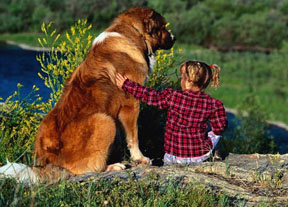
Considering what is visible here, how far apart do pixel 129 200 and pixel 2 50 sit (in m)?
18.6

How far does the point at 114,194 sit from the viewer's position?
159 inches

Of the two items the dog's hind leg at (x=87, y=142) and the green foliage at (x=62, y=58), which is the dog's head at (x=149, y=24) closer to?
the green foliage at (x=62, y=58)

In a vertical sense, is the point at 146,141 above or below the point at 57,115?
below

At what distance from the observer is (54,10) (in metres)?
28.3

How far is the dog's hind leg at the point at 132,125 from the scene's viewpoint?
16.4 ft

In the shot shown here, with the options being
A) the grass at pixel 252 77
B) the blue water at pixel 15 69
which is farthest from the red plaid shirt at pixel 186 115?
the grass at pixel 252 77

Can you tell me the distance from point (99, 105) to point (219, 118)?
120 centimetres

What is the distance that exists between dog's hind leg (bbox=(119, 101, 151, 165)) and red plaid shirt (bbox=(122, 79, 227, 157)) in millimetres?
165

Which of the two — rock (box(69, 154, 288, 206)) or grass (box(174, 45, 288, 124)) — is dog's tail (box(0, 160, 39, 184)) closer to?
rock (box(69, 154, 288, 206))

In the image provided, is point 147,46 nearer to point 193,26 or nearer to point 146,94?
point 146,94

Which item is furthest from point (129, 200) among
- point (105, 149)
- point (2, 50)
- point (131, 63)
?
point (2, 50)

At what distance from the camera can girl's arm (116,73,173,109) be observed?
486 cm

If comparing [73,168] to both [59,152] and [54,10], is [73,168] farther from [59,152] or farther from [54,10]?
[54,10]

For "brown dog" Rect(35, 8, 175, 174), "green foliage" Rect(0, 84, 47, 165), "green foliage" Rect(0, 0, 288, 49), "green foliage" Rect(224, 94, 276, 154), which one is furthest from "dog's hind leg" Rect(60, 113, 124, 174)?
"green foliage" Rect(0, 0, 288, 49)
